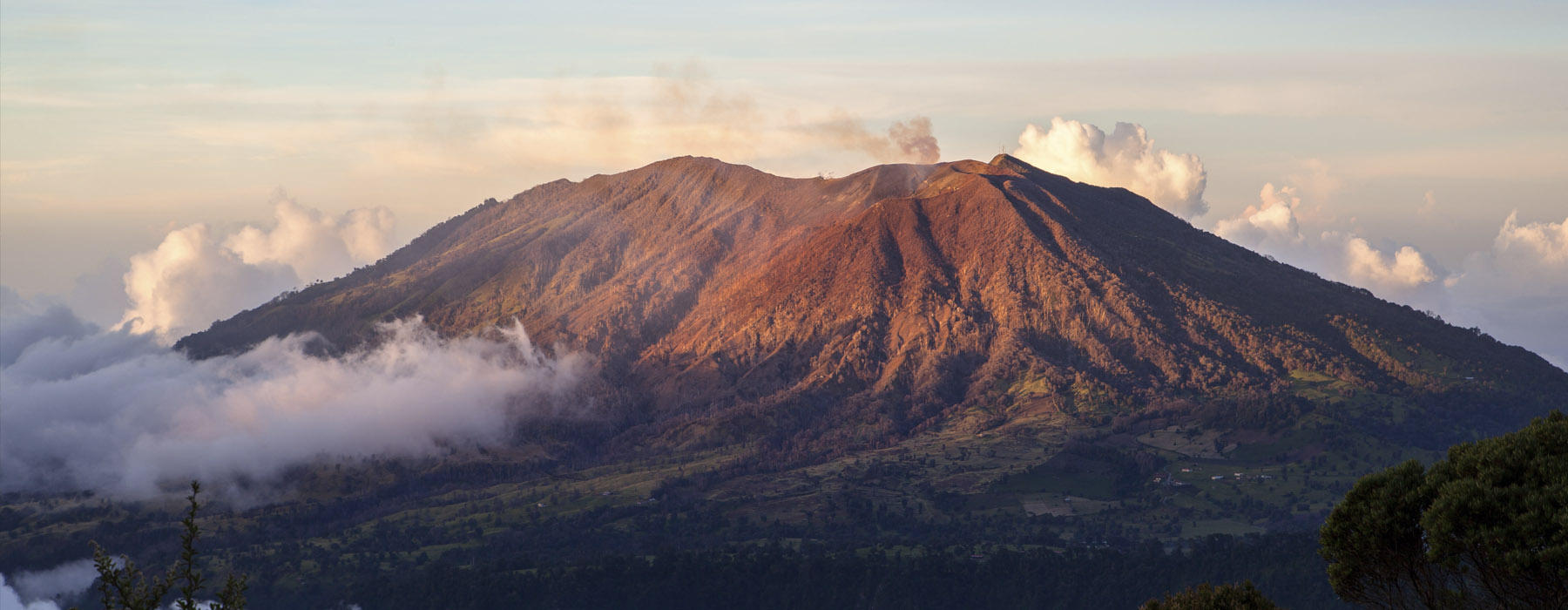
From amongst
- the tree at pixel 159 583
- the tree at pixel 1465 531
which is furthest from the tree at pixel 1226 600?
the tree at pixel 159 583

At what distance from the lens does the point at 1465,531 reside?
157ft

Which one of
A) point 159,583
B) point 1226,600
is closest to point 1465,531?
point 1226,600

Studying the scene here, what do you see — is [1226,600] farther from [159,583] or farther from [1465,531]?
[159,583]

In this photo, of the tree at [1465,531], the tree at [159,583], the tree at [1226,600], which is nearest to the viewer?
the tree at [159,583]

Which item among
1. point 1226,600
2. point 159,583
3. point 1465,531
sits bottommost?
point 1226,600

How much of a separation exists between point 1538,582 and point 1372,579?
7.28 meters

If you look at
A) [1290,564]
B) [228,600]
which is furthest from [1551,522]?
[1290,564]

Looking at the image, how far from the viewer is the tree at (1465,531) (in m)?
46.0

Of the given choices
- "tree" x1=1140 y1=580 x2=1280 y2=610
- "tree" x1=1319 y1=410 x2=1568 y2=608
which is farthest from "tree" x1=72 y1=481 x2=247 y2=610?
"tree" x1=1319 y1=410 x2=1568 y2=608

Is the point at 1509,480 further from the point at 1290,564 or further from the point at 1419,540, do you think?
the point at 1290,564

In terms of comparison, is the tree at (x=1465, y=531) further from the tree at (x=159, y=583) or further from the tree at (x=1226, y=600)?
the tree at (x=159, y=583)

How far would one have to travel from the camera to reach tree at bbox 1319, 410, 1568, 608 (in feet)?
151

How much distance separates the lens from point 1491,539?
153ft

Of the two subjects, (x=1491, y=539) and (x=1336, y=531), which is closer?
(x=1491, y=539)
